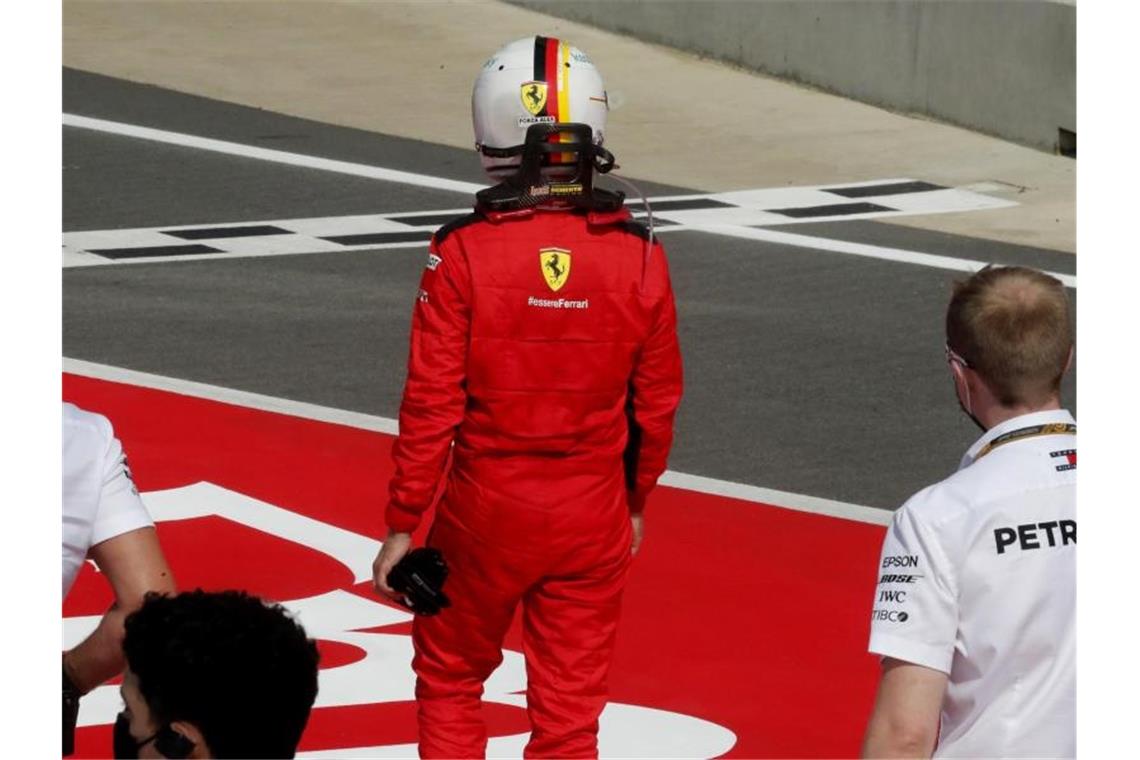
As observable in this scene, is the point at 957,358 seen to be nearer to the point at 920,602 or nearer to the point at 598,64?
the point at 920,602

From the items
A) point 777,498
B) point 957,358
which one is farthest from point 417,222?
point 957,358

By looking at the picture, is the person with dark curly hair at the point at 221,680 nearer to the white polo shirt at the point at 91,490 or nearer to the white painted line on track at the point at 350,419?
the white polo shirt at the point at 91,490

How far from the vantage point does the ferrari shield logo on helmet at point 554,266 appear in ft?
19.5

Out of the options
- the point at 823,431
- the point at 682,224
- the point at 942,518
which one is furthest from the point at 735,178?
the point at 942,518

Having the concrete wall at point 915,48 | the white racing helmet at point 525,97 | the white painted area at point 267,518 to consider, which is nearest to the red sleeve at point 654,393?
the white racing helmet at point 525,97

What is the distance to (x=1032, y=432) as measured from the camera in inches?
166

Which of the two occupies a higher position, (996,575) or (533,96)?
(533,96)

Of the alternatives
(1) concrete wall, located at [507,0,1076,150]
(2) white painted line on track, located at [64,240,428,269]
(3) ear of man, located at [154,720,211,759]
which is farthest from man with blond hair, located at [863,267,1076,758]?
(1) concrete wall, located at [507,0,1076,150]

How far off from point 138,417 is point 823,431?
330cm

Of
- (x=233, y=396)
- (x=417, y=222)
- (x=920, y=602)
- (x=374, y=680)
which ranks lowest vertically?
(x=374, y=680)

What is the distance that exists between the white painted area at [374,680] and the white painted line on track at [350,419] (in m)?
1.78

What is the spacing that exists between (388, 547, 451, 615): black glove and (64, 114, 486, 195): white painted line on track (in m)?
11.5

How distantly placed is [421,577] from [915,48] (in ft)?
Result: 51.0

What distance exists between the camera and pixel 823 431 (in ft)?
38.0
